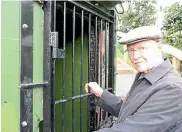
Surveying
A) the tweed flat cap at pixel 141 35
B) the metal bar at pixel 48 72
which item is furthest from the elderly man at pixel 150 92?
the metal bar at pixel 48 72

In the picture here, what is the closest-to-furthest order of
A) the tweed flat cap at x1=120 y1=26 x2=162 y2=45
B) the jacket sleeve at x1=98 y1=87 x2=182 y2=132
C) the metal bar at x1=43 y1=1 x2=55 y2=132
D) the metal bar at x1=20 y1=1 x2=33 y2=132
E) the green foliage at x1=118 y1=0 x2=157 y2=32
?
the metal bar at x1=20 y1=1 x2=33 y2=132 → the metal bar at x1=43 y1=1 x2=55 y2=132 → the jacket sleeve at x1=98 y1=87 x2=182 y2=132 → the tweed flat cap at x1=120 y1=26 x2=162 y2=45 → the green foliage at x1=118 y1=0 x2=157 y2=32

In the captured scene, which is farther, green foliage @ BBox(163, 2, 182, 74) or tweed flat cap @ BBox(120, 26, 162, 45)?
green foliage @ BBox(163, 2, 182, 74)

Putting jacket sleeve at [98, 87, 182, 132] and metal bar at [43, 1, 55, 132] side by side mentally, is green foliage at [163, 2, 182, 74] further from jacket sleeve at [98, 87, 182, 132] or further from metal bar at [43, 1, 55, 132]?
metal bar at [43, 1, 55, 132]

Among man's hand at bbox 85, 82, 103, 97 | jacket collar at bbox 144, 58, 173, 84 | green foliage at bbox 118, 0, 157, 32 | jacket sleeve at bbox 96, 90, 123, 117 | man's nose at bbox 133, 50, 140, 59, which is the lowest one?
jacket sleeve at bbox 96, 90, 123, 117

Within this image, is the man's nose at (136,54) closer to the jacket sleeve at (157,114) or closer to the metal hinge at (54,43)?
the jacket sleeve at (157,114)

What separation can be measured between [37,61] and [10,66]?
0.23 m

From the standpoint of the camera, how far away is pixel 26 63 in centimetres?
179

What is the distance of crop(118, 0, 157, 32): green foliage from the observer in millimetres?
20875

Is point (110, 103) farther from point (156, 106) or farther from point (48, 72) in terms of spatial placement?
point (48, 72)

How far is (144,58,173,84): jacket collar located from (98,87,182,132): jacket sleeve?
0.17 meters

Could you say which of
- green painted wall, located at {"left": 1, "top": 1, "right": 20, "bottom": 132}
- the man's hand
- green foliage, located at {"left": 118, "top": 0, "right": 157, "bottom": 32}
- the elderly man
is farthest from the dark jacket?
green foliage, located at {"left": 118, "top": 0, "right": 157, "bottom": 32}

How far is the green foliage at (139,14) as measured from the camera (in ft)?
68.5

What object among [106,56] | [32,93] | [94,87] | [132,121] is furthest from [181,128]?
[106,56]

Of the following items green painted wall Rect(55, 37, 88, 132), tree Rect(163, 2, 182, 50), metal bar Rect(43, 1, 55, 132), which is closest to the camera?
metal bar Rect(43, 1, 55, 132)
